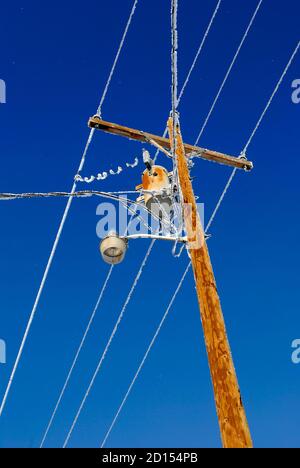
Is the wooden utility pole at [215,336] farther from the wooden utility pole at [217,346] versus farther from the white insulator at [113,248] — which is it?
the white insulator at [113,248]

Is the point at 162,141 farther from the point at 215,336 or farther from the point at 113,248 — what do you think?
the point at 215,336

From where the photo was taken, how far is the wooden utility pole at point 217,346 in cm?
366

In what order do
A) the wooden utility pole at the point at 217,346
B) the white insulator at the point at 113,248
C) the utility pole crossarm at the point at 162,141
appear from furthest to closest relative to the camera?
1. the utility pole crossarm at the point at 162,141
2. the white insulator at the point at 113,248
3. the wooden utility pole at the point at 217,346

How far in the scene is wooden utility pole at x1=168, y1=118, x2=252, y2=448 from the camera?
3.66m

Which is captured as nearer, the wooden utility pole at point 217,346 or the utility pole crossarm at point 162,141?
the wooden utility pole at point 217,346

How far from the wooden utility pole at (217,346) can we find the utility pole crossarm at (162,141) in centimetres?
287

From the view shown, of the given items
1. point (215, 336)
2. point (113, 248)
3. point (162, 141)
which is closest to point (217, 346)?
point (215, 336)

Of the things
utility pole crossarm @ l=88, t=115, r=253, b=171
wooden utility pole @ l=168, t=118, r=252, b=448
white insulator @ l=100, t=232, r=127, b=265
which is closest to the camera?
wooden utility pole @ l=168, t=118, r=252, b=448

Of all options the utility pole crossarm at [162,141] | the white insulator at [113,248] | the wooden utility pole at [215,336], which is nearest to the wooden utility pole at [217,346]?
the wooden utility pole at [215,336]

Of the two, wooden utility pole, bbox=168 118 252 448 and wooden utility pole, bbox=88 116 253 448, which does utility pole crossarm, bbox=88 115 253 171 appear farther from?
wooden utility pole, bbox=168 118 252 448

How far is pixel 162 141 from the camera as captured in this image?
822 centimetres

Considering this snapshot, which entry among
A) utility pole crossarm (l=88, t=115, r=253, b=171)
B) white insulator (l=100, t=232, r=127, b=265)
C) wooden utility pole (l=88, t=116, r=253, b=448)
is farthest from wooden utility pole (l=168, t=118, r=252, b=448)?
utility pole crossarm (l=88, t=115, r=253, b=171)

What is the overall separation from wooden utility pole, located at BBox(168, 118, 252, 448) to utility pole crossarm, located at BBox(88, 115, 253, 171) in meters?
2.87
